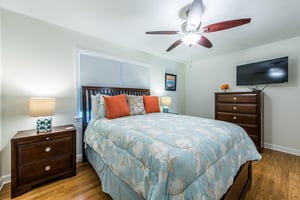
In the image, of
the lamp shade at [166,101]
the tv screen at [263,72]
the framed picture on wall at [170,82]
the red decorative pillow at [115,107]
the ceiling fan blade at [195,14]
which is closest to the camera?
the ceiling fan blade at [195,14]

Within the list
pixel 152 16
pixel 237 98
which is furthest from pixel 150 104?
pixel 237 98

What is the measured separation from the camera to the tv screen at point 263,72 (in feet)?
9.21

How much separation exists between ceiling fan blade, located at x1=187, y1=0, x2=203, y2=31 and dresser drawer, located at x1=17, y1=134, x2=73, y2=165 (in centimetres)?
223

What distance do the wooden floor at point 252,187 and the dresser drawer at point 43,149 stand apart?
0.40 meters

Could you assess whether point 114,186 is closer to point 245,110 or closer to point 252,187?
point 252,187

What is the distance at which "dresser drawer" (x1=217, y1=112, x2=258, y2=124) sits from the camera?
2.95 metres

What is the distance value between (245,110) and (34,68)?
406cm

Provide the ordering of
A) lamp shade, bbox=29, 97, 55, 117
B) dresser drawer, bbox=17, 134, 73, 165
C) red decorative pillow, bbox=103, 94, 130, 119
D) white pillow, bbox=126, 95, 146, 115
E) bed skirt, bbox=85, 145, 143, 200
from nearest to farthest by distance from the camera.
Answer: bed skirt, bbox=85, 145, 143, 200 < dresser drawer, bbox=17, 134, 73, 165 < lamp shade, bbox=29, 97, 55, 117 < red decorative pillow, bbox=103, 94, 130, 119 < white pillow, bbox=126, 95, 146, 115

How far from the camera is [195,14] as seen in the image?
4.98 feet

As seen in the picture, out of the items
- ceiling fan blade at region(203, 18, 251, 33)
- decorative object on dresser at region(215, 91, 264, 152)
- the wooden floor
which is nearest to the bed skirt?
the wooden floor

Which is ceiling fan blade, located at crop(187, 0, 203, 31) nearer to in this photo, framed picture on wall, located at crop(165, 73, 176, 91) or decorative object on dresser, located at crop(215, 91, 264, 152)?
decorative object on dresser, located at crop(215, 91, 264, 152)

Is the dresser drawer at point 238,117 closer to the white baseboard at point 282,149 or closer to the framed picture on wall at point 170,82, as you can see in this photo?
the white baseboard at point 282,149

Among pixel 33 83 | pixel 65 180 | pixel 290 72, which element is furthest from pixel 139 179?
pixel 290 72

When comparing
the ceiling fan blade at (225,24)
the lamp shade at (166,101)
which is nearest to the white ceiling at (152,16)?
the ceiling fan blade at (225,24)
